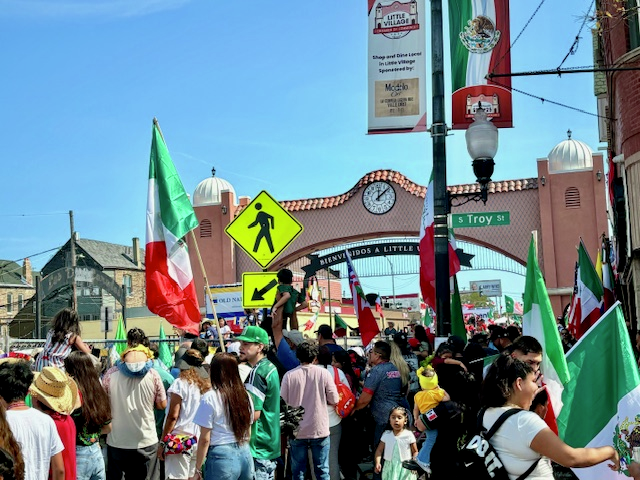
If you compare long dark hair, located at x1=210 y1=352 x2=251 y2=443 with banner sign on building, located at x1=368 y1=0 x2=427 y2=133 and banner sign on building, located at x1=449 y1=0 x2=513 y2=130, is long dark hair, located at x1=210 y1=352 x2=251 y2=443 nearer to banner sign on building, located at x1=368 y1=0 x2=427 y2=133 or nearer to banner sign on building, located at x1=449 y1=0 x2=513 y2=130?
banner sign on building, located at x1=368 y1=0 x2=427 y2=133

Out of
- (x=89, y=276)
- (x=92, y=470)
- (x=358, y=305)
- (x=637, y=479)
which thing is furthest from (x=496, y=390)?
(x=89, y=276)

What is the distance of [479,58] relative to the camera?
10.9 metres

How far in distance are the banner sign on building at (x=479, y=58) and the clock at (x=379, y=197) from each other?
18.8 meters

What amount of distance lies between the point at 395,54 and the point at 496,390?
24.0 ft

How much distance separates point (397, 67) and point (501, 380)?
23.5 feet

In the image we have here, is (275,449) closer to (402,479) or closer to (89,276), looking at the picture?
(402,479)

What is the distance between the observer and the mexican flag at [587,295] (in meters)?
12.7

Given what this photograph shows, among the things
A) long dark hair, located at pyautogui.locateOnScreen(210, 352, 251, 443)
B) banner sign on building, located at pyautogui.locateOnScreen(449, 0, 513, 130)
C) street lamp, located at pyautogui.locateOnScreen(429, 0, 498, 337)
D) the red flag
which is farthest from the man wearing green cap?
the red flag

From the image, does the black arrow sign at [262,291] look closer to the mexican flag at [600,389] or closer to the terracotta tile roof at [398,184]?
the mexican flag at [600,389]

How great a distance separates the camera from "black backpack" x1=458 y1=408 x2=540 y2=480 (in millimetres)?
4484

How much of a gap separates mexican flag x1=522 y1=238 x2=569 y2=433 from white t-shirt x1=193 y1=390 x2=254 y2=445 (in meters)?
2.42

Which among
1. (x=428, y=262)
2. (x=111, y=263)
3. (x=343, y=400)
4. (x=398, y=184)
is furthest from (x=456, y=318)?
(x=111, y=263)

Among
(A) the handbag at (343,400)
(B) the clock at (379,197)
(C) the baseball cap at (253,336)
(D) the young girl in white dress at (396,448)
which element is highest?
(B) the clock at (379,197)

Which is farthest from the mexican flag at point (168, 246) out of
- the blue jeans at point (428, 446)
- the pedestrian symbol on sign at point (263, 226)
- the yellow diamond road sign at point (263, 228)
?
the blue jeans at point (428, 446)
